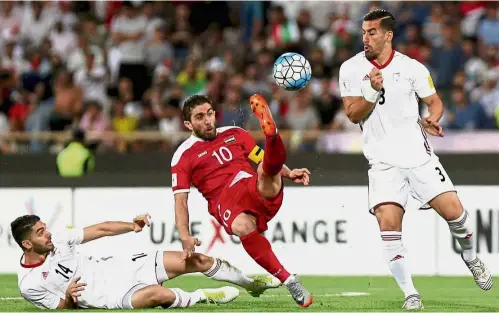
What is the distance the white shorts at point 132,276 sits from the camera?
9.28 m

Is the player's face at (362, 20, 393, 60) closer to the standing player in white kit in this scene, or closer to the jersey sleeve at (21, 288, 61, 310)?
the standing player in white kit

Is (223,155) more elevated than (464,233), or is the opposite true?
(223,155)

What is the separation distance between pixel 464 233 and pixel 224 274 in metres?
1.96

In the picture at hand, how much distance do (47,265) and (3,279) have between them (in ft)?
12.7

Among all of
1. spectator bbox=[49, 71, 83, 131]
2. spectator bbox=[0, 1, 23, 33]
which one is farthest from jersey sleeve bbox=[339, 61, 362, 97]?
spectator bbox=[0, 1, 23, 33]

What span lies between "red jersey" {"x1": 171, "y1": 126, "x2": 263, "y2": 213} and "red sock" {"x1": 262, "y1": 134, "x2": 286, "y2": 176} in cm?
102

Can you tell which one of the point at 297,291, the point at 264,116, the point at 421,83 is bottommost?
the point at 297,291

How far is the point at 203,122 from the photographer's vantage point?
32.7 feet

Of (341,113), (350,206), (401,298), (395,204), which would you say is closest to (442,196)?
(395,204)

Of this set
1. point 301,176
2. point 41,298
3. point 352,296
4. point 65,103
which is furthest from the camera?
point 65,103

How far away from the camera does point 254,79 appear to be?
16.8 m

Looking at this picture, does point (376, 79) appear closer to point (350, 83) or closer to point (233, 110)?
point (350, 83)

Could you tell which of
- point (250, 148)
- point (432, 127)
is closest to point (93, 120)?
point (250, 148)

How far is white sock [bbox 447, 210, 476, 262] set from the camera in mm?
9414
